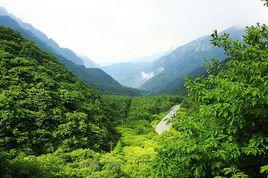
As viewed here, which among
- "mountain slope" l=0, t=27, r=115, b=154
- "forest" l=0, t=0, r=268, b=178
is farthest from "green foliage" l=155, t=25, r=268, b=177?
"mountain slope" l=0, t=27, r=115, b=154

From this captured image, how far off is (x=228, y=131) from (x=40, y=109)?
61.9 metres

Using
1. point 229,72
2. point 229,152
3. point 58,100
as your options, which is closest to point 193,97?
point 229,72

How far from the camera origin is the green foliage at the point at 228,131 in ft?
31.5

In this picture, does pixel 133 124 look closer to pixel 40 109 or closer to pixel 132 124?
pixel 132 124

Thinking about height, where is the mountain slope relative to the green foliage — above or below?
below

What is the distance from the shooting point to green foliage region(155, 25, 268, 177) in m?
9.60

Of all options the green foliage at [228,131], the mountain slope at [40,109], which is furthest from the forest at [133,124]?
the mountain slope at [40,109]

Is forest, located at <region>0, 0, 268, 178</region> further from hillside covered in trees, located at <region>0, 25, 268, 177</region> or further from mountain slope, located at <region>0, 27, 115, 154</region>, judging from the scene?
mountain slope, located at <region>0, 27, 115, 154</region>

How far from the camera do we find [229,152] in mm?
9633

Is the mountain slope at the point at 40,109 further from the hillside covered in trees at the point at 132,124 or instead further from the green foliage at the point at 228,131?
the green foliage at the point at 228,131

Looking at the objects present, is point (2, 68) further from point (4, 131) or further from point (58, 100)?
point (4, 131)

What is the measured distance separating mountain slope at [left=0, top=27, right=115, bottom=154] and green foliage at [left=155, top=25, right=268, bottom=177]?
4923cm

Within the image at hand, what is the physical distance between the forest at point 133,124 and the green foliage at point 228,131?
3 centimetres

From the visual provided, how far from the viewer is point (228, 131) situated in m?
10.3
